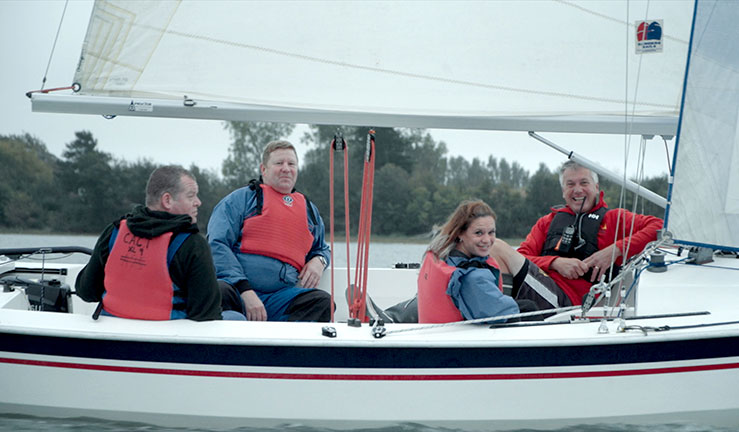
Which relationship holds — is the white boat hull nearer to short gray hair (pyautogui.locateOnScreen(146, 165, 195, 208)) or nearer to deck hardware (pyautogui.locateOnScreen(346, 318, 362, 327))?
deck hardware (pyautogui.locateOnScreen(346, 318, 362, 327))

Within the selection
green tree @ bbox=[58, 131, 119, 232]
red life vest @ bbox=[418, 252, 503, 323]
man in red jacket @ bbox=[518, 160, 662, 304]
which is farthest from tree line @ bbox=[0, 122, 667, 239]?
red life vest @ bbox=[418, 252, 503, 323]

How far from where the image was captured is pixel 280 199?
3.68 meters

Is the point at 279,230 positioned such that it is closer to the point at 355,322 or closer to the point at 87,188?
the point at 355,322

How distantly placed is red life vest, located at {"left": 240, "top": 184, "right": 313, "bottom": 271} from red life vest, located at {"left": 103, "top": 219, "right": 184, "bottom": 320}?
0.68 metres

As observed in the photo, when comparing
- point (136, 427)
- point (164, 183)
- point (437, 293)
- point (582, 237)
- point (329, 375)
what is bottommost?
point (136, 427)

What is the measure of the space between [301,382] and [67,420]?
90 centimetres

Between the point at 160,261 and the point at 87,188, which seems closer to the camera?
the point at 160,261

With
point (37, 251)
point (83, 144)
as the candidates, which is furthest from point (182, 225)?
point (83, 144)

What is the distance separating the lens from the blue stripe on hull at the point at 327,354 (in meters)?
2.87

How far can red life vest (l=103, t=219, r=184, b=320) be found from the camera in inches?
113

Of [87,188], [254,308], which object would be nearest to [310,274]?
[254,308]

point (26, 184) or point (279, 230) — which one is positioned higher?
point (26, 184)

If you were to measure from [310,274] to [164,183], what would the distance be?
1.03 meters

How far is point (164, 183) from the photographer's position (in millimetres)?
2883
